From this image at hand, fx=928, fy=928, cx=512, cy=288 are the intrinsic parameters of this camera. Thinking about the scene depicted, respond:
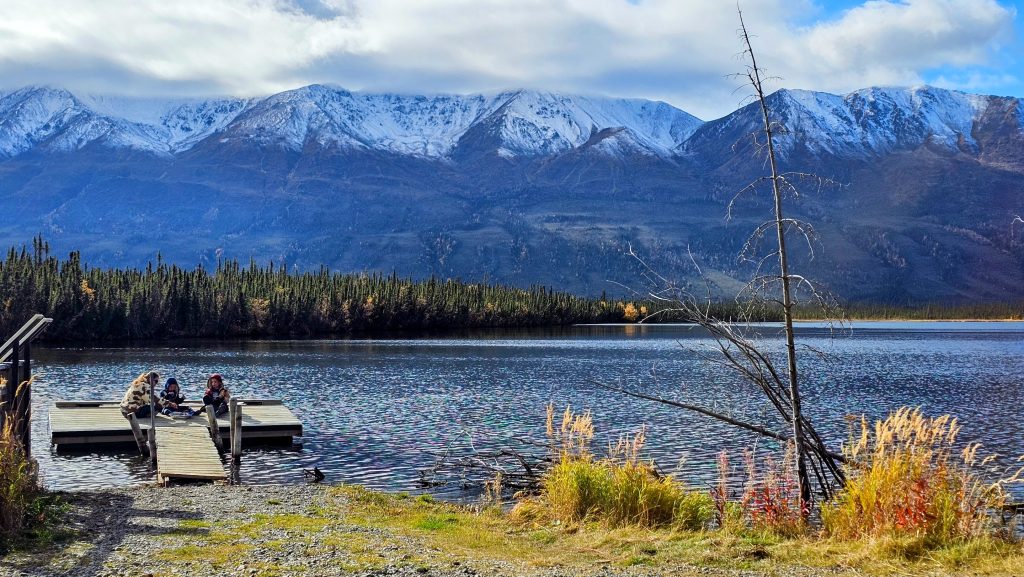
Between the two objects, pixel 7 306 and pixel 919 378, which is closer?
pixel 919 378

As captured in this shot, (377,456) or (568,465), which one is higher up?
(568,465)

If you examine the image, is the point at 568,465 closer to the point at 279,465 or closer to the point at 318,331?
the point at 279,465

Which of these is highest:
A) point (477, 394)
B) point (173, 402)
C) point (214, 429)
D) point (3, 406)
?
point (3, 406)

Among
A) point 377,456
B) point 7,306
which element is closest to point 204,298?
point 7,306

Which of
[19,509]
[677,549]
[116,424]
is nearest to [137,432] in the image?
[116,424]

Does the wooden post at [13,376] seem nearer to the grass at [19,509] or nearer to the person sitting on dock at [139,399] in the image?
the grass at [19,509]

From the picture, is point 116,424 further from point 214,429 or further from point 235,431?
point 235,431

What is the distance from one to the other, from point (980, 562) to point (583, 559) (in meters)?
6.13

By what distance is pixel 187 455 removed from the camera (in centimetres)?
2961

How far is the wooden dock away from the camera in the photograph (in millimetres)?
27969

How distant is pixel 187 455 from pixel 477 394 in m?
30.5

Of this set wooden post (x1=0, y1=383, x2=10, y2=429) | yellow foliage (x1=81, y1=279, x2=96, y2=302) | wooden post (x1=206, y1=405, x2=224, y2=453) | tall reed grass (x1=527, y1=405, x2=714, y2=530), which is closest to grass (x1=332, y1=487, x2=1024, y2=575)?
tall reed grass (x1=527, y1=405, x2=714, y2=530)

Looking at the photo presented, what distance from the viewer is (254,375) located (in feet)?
241

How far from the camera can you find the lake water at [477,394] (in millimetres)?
32844
